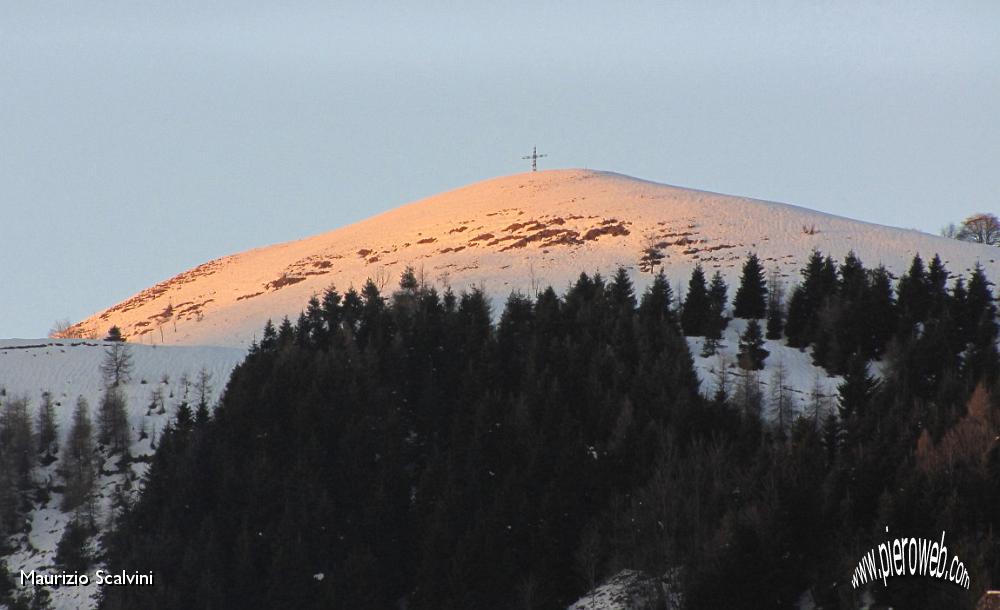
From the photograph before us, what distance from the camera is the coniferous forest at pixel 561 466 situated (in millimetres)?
42531

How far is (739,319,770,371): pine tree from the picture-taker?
66.8 metres

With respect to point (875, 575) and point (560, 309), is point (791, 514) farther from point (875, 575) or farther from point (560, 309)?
point (560, 309)

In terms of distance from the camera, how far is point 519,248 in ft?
354

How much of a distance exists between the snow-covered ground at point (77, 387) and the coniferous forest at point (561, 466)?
338 centimetres

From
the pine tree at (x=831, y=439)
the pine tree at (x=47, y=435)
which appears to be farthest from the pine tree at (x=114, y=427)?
the pine tree at (x=831, y=439)

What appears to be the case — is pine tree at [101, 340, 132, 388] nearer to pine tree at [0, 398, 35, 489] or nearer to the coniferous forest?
pine tree at [0, 398, 35, 489]

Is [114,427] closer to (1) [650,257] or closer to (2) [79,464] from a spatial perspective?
(2) [79,464]

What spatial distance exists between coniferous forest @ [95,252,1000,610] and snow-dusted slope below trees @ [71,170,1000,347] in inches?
889

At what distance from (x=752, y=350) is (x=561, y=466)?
1943 centimetres

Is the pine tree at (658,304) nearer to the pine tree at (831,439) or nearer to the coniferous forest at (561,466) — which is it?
the coniferous forest at (561,466)

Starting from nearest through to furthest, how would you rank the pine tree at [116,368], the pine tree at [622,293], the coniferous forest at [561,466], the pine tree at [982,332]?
1. the coniferous forest at [561,466]
2. the pine tree at [982,332]
3. the pine tree at [116,368]
4. the pine tree at [622,293]

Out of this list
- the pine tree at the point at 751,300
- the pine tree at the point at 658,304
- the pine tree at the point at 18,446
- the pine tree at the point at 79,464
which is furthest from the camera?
the pine tree at the point at 751,300

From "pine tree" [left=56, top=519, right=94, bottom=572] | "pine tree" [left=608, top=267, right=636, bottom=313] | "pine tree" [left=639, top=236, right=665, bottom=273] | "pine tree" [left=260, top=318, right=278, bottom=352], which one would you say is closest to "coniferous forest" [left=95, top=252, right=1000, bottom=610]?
"pine tree" [left=260, top=318, right=278, bottom=352]

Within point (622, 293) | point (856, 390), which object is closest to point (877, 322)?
point (856, 390)
